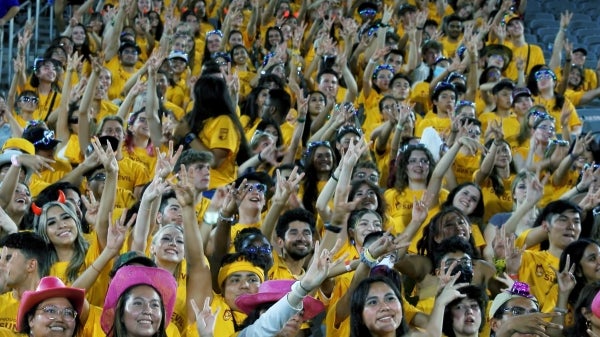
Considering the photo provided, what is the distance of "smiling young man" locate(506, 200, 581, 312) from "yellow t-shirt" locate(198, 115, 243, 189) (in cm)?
223

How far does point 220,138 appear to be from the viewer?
8.52 meters

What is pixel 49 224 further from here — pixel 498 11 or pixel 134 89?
pixel 498 11

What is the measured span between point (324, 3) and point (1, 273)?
870 centimetres

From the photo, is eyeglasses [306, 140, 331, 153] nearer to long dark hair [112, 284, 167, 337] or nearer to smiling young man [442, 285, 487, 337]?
smiling young man [442, 285, 487, 337]

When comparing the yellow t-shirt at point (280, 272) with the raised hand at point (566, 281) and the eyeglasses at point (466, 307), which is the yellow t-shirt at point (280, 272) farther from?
the raised hand at point (566, 281)

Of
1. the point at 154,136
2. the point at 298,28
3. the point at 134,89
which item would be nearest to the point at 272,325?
the point at 154,136

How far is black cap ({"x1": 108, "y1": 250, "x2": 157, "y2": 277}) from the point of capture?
561 centimetres

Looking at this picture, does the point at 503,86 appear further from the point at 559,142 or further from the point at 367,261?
the point at 367,261

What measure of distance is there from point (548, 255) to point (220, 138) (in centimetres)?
250

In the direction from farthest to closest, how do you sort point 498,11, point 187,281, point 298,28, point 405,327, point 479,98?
point 498,11 < point 298,28 < point 479,98 < point 187,281 < point 405,327

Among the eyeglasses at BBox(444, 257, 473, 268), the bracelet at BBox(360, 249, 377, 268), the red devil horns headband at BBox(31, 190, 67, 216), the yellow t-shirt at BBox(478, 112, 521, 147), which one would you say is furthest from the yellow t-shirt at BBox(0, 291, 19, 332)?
the yellow t-shirt at BBox(478, 112, 521, 147)

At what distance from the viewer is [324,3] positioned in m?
14.1

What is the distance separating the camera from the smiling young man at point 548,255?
721 centimetres

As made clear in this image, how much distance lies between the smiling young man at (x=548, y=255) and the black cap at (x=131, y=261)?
252 centimetres
